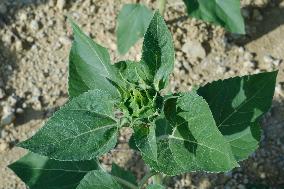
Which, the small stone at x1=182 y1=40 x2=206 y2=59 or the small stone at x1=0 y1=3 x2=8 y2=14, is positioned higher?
the small stone at x1=0 y1=3 x2=8 y2=14

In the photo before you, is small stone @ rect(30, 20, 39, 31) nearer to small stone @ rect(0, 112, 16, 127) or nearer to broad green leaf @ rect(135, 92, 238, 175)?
small stone @ rect(0, 112, 16, 127)

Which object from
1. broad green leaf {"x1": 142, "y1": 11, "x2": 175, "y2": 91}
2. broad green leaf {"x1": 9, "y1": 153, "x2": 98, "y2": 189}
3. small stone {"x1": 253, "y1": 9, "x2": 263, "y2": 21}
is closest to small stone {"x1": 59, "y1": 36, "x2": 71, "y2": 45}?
small stone {"x1": 253, "y1": 9, "x2": 263, "y2": 21}

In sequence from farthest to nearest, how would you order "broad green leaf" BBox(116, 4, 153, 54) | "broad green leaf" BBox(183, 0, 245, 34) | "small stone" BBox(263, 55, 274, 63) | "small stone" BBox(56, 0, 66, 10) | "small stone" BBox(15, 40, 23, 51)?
"small stone" BBox(56, 0, 66, 10) < "small stone" BBox(15, 40, 23, 51) < "small stone" BBox(263, 55, 274, 63) < "broad green leaf" BBox(116, 4, 153, 54) < "broad green leaf" BBox(183, 0, 245, 34)

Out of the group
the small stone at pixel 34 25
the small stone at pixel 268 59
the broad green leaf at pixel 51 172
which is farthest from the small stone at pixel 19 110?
the small stone at pixel 268 59

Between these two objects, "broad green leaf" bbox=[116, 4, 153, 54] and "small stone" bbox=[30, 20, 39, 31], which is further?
"small stone" bbox=[30, 20, 39, 31]

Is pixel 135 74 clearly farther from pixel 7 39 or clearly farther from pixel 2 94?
pixel 7 39

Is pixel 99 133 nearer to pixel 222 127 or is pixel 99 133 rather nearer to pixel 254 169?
pixel 222 127

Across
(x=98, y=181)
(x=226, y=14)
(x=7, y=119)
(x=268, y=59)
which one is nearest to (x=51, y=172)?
(x=98, y=181)
